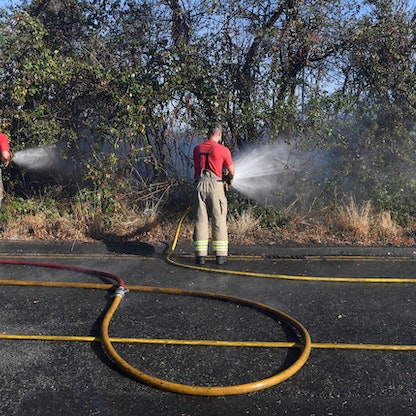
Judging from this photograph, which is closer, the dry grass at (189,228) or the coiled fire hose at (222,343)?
the coiled fire hose at (222,343)

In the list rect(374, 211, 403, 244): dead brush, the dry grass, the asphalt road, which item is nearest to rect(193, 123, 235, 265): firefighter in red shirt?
the asphalt road

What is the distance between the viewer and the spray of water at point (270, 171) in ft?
27.2

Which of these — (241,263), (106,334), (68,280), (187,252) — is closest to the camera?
(106,334)

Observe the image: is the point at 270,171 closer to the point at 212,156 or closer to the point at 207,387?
the point at 212,156

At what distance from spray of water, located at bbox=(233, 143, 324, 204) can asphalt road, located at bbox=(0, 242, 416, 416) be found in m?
2.13

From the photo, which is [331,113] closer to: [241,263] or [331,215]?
[331,215]

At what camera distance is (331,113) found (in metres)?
8.09

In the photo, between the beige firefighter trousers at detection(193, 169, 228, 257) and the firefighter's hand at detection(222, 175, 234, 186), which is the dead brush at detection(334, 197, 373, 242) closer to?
the firefighter's hand at detection(222, 175, 234, 186)

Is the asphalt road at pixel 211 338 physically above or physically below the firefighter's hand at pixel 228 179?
below

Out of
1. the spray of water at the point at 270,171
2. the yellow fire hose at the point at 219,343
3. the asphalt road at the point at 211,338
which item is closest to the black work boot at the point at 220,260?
the asphalt road at the point at 211,338

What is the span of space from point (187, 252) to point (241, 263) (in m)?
0.93

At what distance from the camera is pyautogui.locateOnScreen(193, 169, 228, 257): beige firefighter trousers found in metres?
6.37

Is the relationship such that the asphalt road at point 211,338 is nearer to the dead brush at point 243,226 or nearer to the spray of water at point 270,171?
the dead brush at point 243,226

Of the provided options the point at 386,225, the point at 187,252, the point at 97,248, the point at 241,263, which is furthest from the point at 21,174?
the point at 386,225
